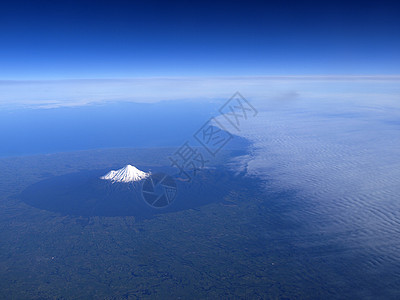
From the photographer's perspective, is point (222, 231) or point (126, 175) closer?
point (222, 231)

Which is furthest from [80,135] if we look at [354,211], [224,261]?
[354,211]
